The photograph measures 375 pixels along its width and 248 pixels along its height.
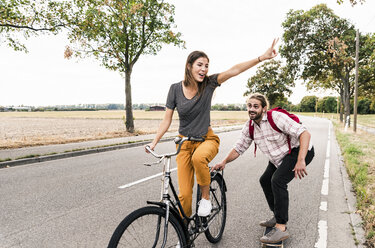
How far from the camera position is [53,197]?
4.77 m

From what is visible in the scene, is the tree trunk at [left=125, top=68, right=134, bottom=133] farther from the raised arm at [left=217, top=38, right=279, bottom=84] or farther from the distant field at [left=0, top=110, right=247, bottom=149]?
the raised arm at [left=217, top=38, right=279, bottom=84]

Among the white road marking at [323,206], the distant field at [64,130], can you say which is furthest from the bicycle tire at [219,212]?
the distant field at [64,130]

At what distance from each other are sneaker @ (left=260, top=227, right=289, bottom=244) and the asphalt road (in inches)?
6.9

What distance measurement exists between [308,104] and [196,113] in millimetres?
145436

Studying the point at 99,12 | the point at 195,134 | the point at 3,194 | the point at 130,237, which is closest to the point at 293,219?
the point at 195,134

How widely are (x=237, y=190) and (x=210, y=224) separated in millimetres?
2450

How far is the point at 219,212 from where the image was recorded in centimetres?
326

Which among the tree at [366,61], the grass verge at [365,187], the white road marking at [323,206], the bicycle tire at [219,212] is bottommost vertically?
the white road marking at [323,206]

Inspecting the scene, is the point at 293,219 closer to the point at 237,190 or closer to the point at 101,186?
the point at 237,190

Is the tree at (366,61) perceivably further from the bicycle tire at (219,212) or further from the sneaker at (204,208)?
the sneaker at (204,208)

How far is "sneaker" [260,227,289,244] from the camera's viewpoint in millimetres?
2984

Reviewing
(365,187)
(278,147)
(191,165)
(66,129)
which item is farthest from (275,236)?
(66,129)

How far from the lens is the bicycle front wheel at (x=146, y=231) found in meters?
1.84

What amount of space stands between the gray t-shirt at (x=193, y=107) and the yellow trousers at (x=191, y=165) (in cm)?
13
